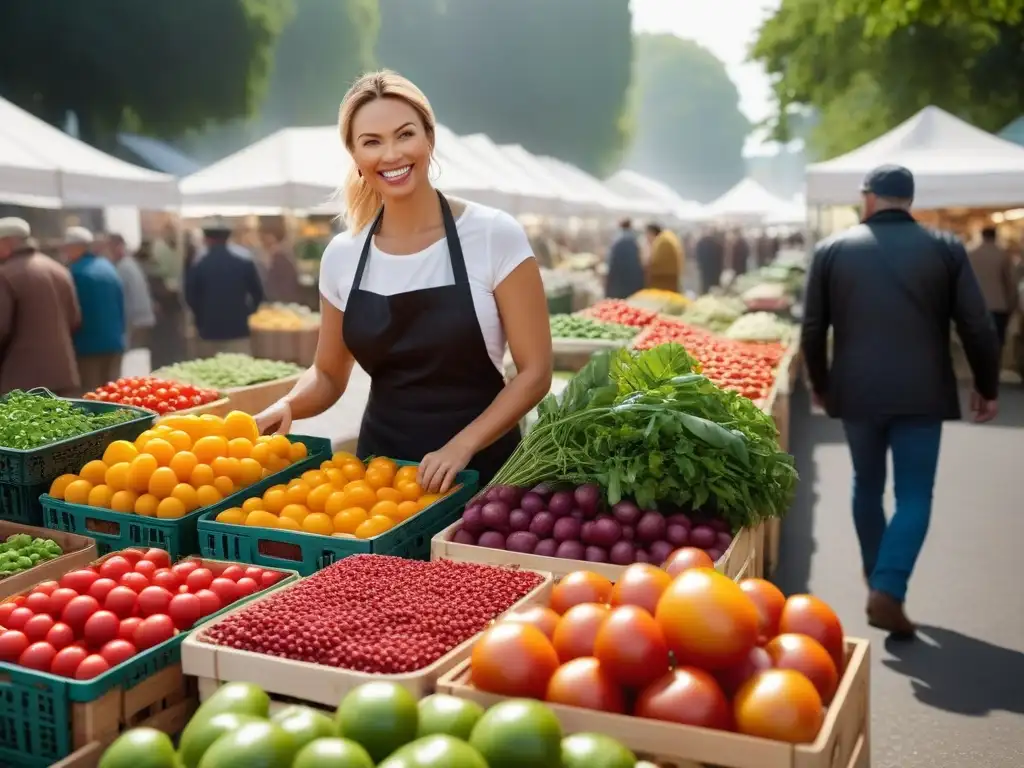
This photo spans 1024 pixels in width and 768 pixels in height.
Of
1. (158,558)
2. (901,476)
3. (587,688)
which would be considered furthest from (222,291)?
(587,688)

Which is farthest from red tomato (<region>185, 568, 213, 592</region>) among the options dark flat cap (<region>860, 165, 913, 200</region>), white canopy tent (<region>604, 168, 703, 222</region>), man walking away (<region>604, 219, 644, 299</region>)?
white canopy tent (<region>604, 168, 703, 222</region>)

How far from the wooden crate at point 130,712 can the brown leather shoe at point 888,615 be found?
3910 millimetres

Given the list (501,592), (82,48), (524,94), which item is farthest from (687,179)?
(501,592)

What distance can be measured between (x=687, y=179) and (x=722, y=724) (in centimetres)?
14930

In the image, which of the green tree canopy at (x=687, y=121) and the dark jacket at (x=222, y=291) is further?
the green tree canopy at (x=687, y=121)

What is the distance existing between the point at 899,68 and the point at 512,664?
2104 centimetres

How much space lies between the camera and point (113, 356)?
10.0 metres

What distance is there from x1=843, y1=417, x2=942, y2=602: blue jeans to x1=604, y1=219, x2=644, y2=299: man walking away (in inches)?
443

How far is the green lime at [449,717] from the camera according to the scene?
6.16ft

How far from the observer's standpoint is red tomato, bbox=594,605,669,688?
2.07 metres

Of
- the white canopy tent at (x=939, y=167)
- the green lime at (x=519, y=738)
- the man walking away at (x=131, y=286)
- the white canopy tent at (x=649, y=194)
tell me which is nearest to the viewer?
the green lime at (x=519, y=738)

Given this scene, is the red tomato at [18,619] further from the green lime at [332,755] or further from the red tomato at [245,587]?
the green lime at [332,755]

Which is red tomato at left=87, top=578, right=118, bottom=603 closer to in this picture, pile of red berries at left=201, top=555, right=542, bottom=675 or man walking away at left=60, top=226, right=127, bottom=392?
pile of red berries at left=201, top=555, right=542, bottom=675

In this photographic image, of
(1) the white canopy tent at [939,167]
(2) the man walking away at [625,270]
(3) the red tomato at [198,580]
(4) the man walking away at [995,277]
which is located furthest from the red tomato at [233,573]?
(2) the man walking away at [625,270]
